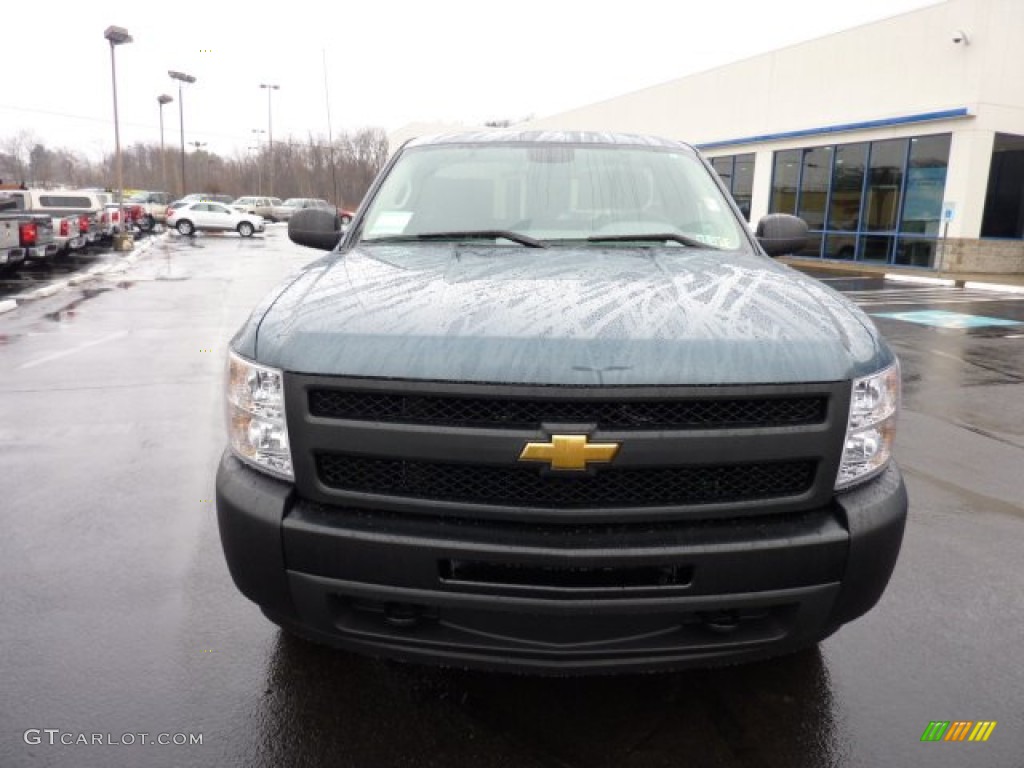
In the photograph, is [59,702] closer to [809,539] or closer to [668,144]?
[809,539]

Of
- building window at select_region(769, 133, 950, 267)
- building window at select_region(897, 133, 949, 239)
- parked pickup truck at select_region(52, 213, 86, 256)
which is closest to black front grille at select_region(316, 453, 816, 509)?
parked pickup truck at select_region(52, 213, 86, 256)

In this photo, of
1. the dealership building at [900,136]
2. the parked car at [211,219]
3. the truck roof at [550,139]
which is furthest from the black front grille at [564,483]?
the parked car at [211,219]

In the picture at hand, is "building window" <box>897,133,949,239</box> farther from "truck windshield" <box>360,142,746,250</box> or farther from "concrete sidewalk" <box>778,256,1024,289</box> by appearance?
"truck windshield" <box>360,142,746,250</box>

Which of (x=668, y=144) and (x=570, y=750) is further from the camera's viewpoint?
(x=668, y=144)

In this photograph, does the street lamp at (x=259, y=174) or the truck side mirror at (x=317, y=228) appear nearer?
the truck side mirror at (x=317, y=228)

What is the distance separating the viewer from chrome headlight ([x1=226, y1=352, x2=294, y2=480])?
207cm

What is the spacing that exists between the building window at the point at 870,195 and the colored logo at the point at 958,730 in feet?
65.8

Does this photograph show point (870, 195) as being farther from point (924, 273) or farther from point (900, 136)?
point (924, 273)

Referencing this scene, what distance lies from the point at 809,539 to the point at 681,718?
0.84m

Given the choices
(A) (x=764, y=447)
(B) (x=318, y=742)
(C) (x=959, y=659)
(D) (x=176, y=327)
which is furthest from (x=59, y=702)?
(D) (x=176, y=327)

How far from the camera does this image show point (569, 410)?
194 centimetres

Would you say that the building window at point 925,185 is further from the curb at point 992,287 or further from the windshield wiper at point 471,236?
the windshield wiper at point 471,236

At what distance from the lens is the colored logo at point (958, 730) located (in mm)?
2395

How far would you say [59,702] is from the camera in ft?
8.10
